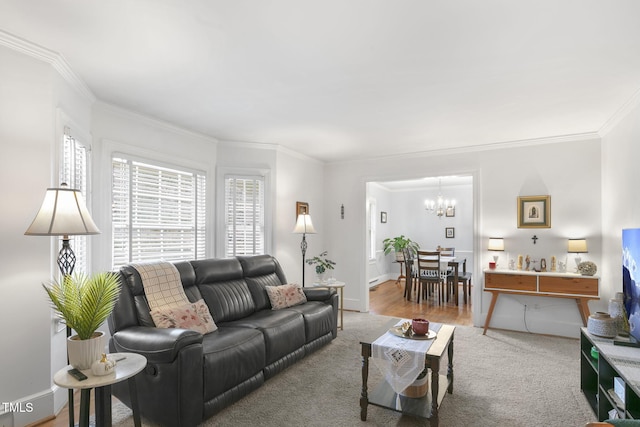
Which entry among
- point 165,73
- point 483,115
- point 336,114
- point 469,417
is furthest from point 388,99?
point 469,417

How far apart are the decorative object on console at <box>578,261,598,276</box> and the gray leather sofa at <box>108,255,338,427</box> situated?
116 inches

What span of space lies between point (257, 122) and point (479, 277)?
3.67 m

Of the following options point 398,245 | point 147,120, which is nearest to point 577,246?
point 398,245

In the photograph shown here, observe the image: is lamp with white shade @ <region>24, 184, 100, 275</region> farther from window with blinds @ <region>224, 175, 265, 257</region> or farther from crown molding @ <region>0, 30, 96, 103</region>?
window with blinds @ <region>224, 175, 265, 257</region>

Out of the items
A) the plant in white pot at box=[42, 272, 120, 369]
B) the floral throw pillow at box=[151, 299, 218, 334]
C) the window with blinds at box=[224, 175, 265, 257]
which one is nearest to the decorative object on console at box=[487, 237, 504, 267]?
the window with blinds at box=[224, 175, 265, 257]

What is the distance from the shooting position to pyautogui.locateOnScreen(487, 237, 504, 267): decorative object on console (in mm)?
4812

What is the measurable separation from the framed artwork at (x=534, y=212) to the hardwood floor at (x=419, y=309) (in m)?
1.65

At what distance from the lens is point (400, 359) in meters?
2.47

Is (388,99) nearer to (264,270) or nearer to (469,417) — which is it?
(264,270)

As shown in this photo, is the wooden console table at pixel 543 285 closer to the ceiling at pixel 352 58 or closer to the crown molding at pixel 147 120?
the ceiling at pixel 352 58

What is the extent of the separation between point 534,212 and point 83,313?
5.01 meters

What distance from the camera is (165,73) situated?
2.82m

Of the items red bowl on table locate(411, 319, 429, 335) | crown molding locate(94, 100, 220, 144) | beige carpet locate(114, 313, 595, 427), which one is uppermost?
crown molding locate(94, 100, 220, 144)

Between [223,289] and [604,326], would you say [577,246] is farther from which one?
[223,289]
